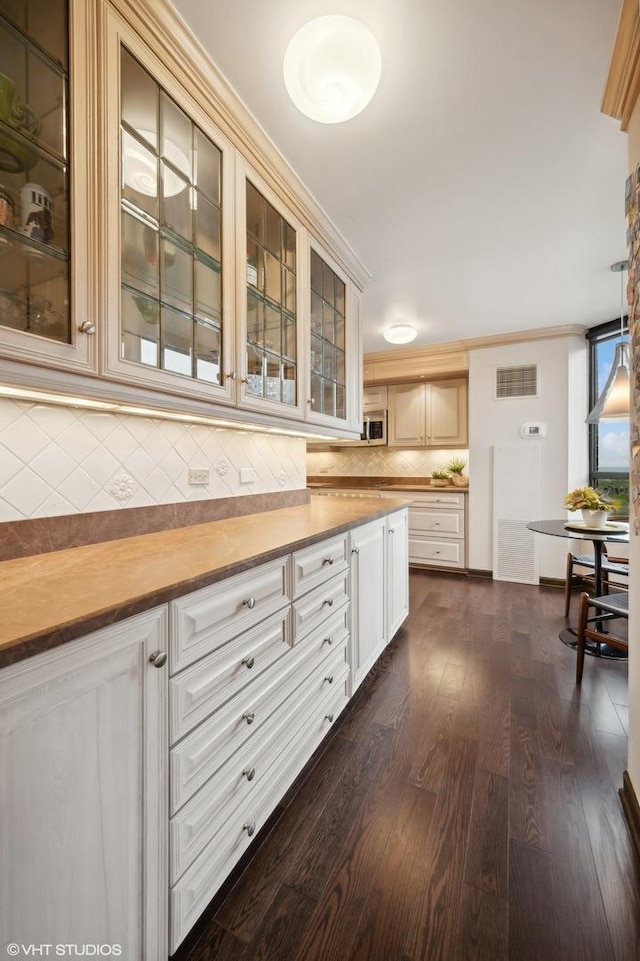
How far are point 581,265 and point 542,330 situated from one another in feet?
4.20

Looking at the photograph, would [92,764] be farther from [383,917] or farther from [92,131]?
[92,131]

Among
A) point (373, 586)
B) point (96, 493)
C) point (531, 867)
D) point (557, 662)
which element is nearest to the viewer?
point (531, 867)

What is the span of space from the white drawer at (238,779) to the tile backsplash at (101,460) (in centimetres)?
89

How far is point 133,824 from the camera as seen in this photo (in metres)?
0.78

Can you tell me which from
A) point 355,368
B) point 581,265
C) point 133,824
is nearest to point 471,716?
point 133,824

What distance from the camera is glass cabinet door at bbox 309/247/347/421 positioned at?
2.21m

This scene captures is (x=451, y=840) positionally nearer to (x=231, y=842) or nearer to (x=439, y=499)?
(x=231, y=842)

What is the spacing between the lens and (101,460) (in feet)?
4.41

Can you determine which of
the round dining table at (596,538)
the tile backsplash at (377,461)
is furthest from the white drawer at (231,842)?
the tile backsplash at (377,461)

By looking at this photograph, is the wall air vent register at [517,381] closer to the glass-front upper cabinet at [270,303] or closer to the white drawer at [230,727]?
the glass-front upper cabinet at [270,303]

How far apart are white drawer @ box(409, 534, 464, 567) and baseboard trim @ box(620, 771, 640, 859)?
9.98 ft

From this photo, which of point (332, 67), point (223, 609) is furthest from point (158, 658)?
point (332, 67)

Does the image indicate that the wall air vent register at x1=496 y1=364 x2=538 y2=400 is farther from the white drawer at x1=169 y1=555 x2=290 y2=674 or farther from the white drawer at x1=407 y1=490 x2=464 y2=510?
the white drawer at x1=169 y1=555 x2=290 y2=674

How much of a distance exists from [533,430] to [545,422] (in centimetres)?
14
